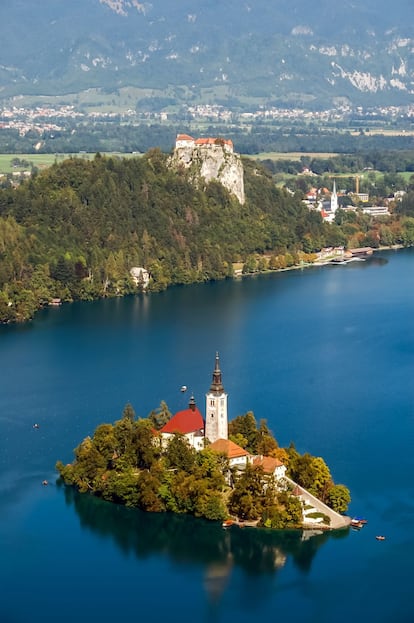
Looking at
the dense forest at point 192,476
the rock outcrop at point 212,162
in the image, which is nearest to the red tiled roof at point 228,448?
the dense forest at point 192,476

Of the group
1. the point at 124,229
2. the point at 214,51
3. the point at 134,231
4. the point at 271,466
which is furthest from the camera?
the point at 214,51

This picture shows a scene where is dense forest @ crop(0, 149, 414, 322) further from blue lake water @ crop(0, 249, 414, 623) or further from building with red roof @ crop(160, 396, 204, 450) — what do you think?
building with red roof @ crop(160, 396, 204, 450)

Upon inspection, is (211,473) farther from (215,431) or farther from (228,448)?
(215,431)

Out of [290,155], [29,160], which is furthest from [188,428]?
[290,155]

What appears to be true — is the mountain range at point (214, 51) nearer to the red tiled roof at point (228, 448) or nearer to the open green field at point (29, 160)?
the open green field at point (29, 160)

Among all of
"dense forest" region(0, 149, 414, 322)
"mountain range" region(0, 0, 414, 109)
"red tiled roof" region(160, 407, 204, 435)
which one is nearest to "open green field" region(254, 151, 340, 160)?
"dense forest" region(0, 149, 414, 322)

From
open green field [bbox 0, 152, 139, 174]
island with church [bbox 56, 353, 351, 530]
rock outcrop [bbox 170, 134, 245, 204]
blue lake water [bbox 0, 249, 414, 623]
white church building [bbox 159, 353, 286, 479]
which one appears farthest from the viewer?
open green field [bbox 0, 152, 139, 174]
